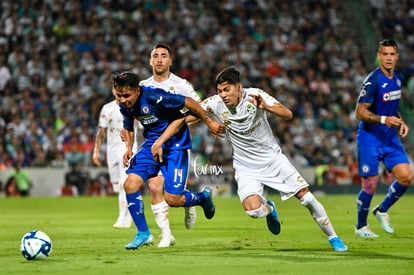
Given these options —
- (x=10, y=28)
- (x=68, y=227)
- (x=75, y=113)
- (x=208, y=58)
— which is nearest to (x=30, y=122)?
(x=75, y=113)

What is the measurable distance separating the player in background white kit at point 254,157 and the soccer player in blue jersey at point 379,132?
218cm

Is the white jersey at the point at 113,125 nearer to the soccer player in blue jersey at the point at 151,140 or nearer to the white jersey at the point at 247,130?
the soccer player in blue jersey at the point at 151,140

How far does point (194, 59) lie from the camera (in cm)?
2906

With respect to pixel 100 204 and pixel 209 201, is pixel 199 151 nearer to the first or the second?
pixel 100 204

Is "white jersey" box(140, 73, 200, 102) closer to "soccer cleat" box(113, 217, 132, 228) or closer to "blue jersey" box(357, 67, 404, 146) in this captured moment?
"blue jersey" box(357, 67, 404, 146)

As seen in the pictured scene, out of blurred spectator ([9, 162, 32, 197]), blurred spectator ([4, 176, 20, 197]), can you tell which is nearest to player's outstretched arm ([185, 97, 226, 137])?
blurred spectator ([4, 176, 20, 197])

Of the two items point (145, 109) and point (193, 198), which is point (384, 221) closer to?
point (193, 198)

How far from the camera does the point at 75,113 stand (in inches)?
1041

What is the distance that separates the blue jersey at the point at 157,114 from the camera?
1043 cm

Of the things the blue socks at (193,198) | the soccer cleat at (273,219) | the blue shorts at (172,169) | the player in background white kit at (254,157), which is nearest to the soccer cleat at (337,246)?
the player in background white kit at (254,157)

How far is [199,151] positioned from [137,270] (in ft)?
56.9

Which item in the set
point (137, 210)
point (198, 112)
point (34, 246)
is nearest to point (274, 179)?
point (198, 112)

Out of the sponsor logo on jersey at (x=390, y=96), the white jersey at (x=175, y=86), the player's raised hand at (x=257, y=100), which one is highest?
the white jersey at (x=175, y=86)

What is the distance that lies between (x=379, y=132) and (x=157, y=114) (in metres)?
3.39
